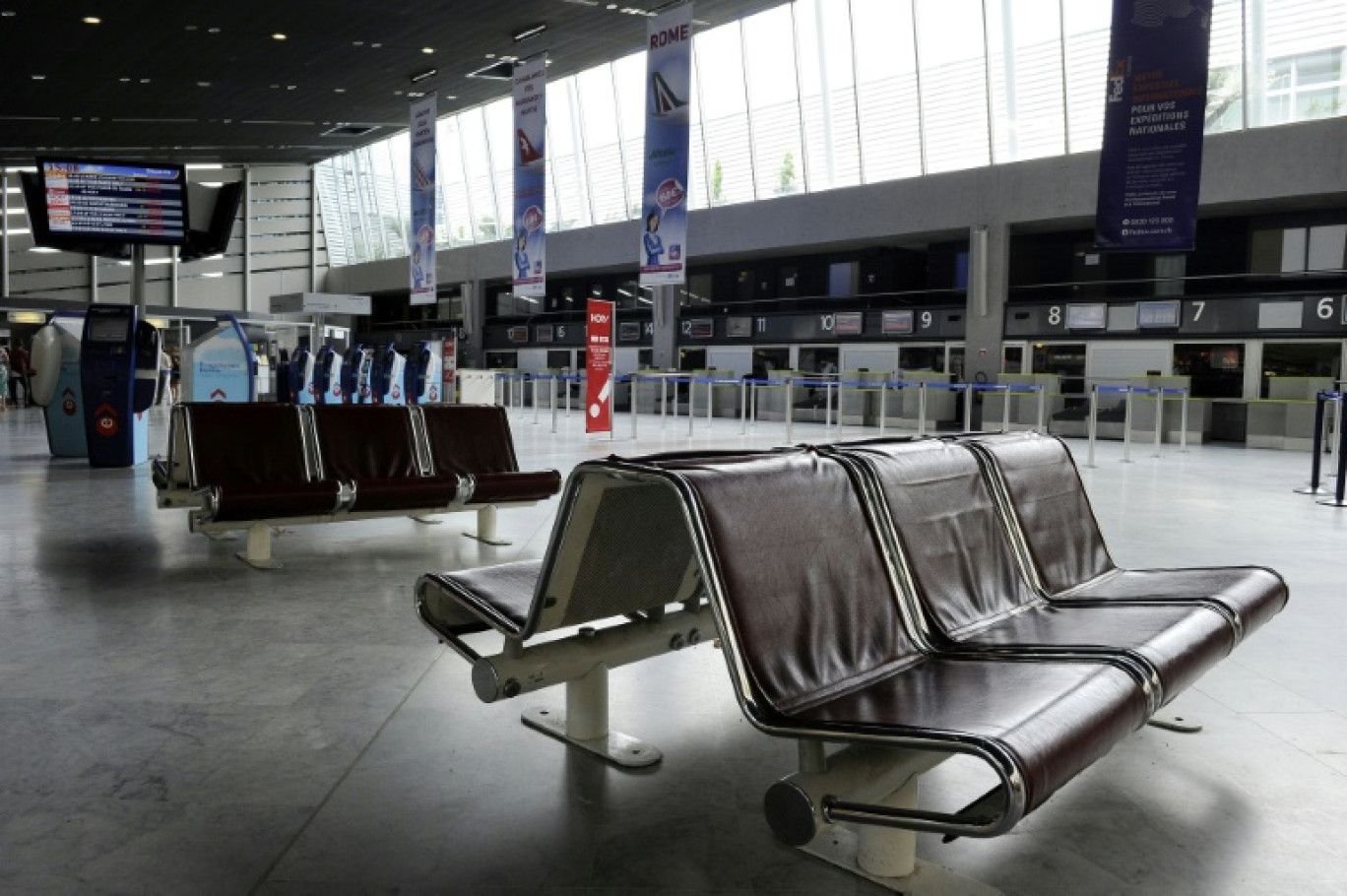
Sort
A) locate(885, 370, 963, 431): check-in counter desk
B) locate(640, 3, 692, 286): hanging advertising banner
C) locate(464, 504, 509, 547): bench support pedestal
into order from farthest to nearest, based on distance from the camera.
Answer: locate(885, 370, 963, 431): check-in counter desk
locate(640, 3, 692, 286): hanging advertising banner
locate(464, 504, 509, 547): bench support pedestal

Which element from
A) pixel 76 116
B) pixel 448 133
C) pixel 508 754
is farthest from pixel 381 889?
pixel 448 133

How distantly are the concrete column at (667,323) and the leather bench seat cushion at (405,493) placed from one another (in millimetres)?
19714

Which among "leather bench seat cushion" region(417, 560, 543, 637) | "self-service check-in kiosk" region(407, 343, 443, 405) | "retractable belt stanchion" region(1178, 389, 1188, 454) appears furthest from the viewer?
"self-service check-in kiosk" region(407, 343, 443, 405)

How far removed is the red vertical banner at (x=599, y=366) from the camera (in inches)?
544

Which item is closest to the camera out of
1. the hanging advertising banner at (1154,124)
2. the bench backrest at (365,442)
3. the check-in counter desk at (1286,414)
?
the bench backrest at (365,442)

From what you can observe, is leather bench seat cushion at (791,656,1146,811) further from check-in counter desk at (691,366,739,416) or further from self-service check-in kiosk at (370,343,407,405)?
check-in counter desk at (691,366,739,416)

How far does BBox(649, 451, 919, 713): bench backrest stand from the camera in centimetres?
190

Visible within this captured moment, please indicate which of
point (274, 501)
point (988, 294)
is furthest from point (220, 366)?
point (988, 294)

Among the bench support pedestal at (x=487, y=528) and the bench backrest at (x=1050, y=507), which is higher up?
the bench backrest at (x=1050, y=507)

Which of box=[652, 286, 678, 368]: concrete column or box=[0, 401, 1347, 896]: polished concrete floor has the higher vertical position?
box=[652, 286, 678, 368]: concrete column

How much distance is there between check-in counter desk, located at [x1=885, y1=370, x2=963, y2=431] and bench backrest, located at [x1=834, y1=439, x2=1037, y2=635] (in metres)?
15.9

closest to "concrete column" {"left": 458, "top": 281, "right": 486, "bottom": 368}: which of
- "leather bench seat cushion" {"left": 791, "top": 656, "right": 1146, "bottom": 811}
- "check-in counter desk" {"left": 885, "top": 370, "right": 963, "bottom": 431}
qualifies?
"check-in counter desk" {"left": 885, "top": 370, "right": 963, "bottom": 431}

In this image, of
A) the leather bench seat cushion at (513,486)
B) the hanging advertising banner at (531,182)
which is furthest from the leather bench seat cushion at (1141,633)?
the hanging advertising banner at (531,182)

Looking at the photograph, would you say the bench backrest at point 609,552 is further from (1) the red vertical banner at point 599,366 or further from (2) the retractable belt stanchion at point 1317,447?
(1) the red vertical banner at point 599,366
